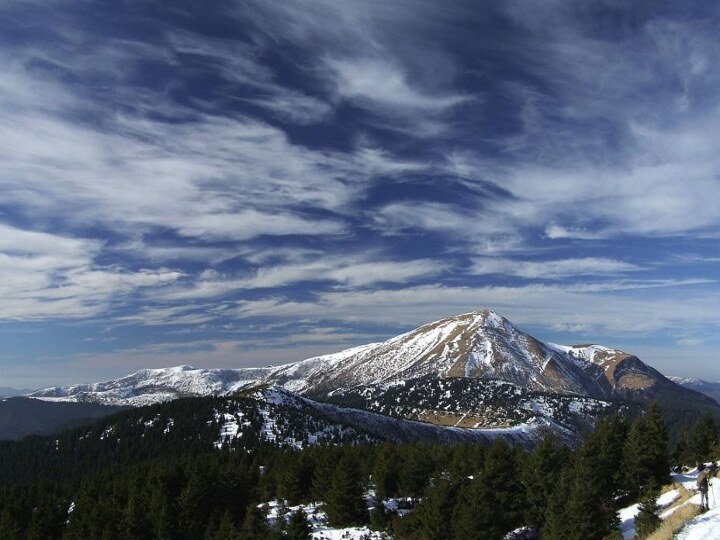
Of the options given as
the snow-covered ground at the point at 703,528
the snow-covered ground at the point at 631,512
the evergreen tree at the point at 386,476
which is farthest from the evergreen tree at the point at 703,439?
the snow-covered ground at the point at 703,528

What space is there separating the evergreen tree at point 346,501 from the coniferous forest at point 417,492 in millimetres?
177

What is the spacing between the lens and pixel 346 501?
90.6 meters

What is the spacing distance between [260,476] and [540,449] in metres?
70.5

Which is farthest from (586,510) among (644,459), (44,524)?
(44,524)

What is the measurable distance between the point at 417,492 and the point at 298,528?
29307 mm

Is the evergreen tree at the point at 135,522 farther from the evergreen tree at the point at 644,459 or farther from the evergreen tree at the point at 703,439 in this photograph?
the evergreen tree at the point at 703,439

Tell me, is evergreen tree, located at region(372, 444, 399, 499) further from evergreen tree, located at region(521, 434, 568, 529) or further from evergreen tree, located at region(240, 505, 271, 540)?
evergreen tree, located at region(521, 434, 568, 529)

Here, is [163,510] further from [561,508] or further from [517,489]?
[561,508]

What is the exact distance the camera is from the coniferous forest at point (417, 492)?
6819 centimetres

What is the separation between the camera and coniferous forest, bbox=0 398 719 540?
68.2 meters

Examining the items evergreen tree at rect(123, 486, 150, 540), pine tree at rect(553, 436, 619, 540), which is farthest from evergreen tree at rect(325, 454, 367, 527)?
pine tree at rect(553, 436, 619, 540)

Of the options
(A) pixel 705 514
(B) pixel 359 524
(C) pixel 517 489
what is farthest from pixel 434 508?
(A) pixel 705 514

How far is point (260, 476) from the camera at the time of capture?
12325 cm

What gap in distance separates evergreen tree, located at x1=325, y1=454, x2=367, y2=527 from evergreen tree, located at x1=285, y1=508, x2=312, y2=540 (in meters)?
11.0
